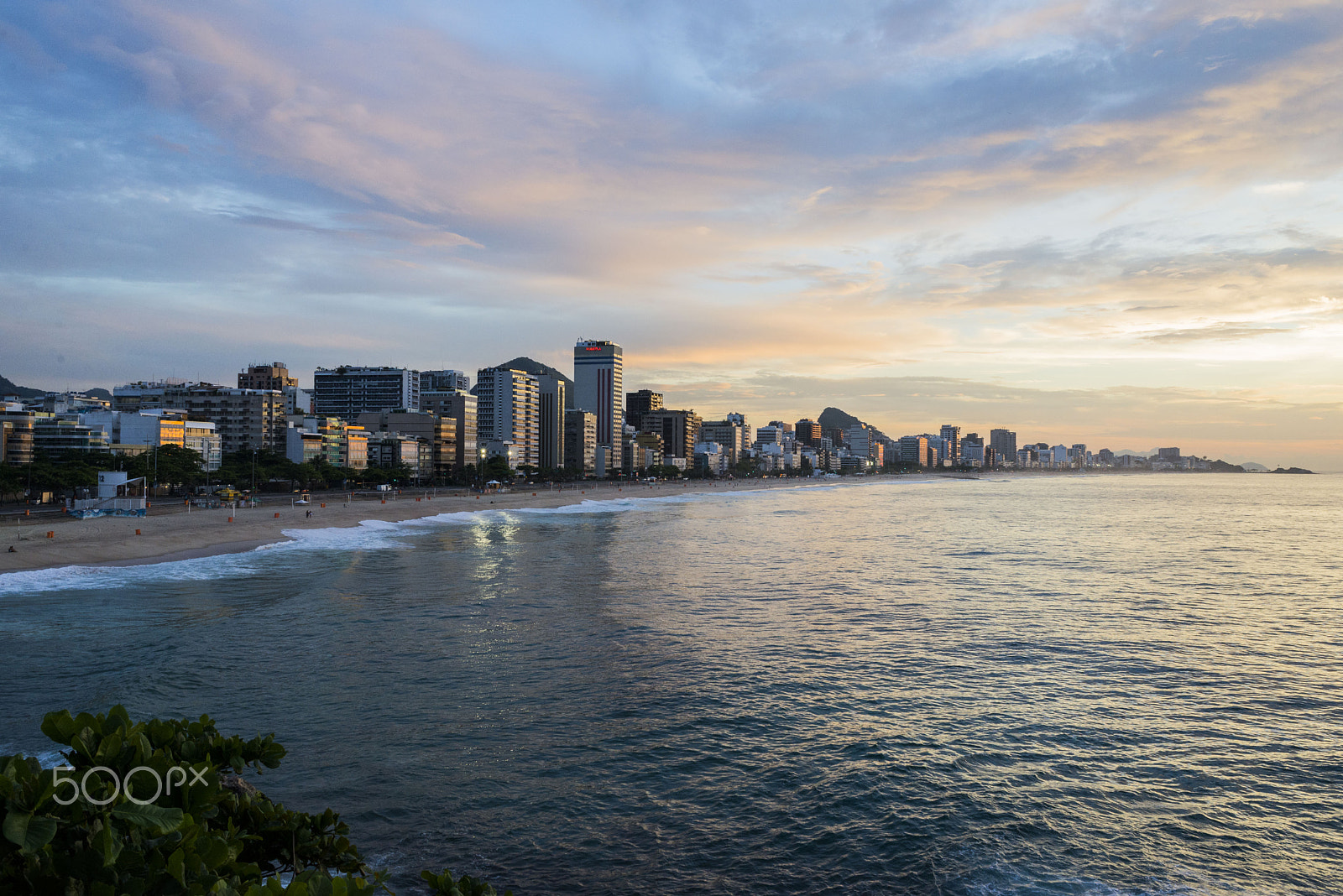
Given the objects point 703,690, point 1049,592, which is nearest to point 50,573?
point 703,690

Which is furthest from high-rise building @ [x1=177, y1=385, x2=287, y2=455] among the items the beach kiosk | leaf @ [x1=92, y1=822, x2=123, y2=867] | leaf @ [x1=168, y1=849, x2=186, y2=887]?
leaf @ [x1=168, y1=849, x2=186, y2=887]

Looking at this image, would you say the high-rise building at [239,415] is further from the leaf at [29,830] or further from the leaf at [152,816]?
the leaf at [29,830]

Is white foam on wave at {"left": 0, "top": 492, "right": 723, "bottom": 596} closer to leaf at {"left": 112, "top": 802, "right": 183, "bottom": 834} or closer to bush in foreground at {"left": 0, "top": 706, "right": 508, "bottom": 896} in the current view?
bush in foreground at {"left": 0, "top": 706, "right": 508, "bottom": 896}

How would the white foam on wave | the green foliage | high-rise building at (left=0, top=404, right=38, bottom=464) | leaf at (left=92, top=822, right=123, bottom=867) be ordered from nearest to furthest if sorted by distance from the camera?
1. leaf at (left=92, top=822, right=123, bottom=867)
2. the green foliage
3. the white foam on wave
4. high-rise building at (left=0, top=404, right=38, bottom=464)

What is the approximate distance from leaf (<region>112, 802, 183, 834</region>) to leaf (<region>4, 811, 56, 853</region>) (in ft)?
1.09

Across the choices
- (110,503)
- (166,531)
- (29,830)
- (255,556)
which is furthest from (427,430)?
(29,830)

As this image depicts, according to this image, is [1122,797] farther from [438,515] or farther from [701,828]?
Answer: [438,515]

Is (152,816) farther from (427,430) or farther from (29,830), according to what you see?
(427,430)

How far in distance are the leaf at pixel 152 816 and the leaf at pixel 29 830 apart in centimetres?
33

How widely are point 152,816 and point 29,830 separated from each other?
0.58 metres

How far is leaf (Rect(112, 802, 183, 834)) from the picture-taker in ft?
14.4

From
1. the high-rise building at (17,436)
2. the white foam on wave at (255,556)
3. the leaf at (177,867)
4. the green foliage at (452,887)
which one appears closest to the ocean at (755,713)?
the white foam on wave at (255,556)

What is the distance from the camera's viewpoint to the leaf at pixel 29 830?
397 cm

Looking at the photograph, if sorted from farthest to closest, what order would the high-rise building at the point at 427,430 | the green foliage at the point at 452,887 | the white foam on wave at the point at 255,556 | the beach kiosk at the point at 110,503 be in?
the high-rise building at the point at 427,430 → the beach kiosk at the point at 110,503 → the white foam on wave at the point at 255,556 → the green foliage at the point at 452,887
